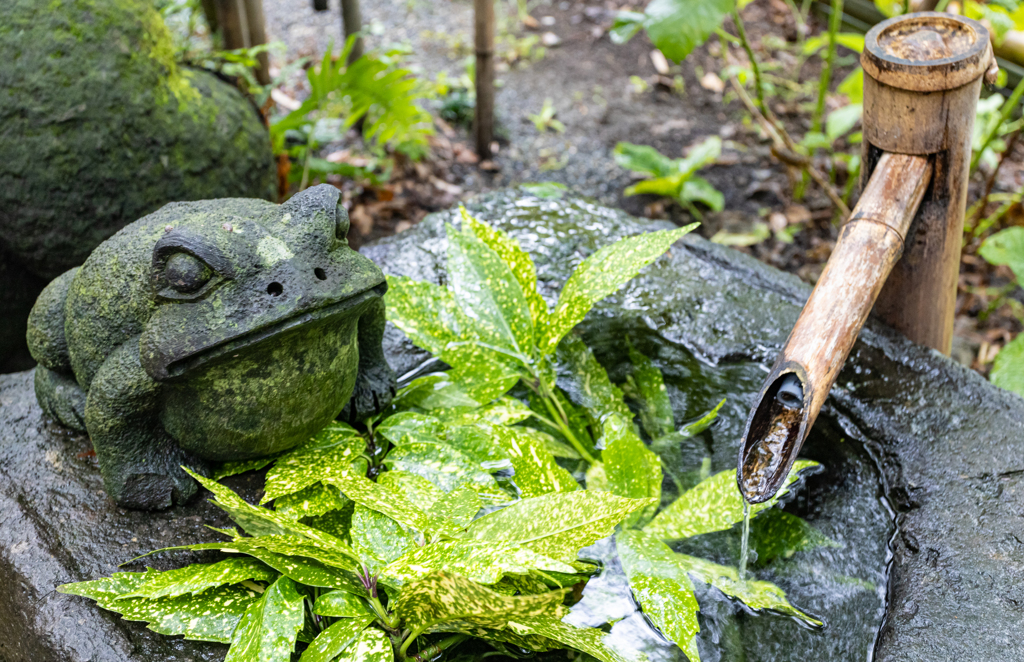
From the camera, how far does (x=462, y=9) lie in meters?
5.03

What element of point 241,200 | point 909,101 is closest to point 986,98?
point 909,101

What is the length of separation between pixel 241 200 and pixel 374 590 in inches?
31.8

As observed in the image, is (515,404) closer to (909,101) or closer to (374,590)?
(374,590)

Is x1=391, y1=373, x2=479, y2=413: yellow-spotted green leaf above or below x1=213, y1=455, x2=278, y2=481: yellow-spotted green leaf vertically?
below

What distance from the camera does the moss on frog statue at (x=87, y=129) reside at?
243 cm

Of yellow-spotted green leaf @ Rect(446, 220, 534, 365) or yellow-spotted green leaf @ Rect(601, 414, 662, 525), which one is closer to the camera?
yellow-spotted green leaf @ Rect(601, 414, 662, 525)

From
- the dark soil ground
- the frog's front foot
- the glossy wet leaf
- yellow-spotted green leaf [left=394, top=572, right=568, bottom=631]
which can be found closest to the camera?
yellow-spotted green leaf [left=394, top=572, right=568, bottom=631]

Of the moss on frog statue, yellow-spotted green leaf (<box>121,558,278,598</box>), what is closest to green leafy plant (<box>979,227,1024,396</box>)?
yellow-spotted green leaf (<box>121,558,278,598</box>)

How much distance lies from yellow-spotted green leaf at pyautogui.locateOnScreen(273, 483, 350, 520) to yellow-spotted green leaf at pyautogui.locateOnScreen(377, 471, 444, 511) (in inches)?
4.1

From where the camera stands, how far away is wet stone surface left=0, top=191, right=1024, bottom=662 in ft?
4.91

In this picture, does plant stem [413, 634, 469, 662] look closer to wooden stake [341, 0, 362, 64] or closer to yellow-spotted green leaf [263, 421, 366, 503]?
yellow-spotted green leaf [263, 421, 366, 503]

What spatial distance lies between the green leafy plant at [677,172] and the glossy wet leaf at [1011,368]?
4.68 feet

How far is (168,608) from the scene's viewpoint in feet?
4.87

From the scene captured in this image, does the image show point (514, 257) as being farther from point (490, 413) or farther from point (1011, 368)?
point (1011, 368)
